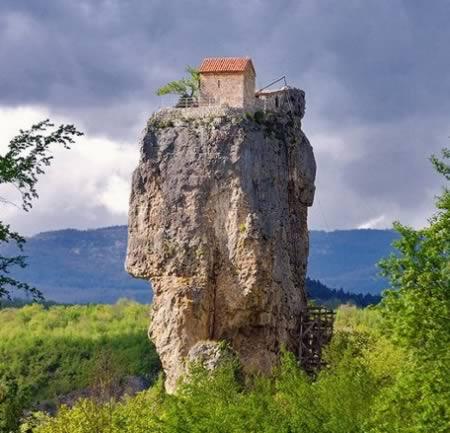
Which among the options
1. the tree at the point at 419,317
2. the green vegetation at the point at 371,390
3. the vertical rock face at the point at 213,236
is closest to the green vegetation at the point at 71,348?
the vertical rock face at the point at 213,236

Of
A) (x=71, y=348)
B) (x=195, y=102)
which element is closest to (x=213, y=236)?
(x=195, y=102)

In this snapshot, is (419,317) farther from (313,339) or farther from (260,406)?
(313,339)

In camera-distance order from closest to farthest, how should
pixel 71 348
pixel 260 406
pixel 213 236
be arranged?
pixel 260 406 < pixel 213 236 < pixel 71 348

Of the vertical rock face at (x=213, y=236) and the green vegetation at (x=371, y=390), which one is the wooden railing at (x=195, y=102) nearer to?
the vertical rock face at (x=213, y=236)

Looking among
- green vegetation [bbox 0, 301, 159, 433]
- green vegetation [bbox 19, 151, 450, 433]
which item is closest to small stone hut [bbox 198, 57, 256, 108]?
green vegetation [bbox 19, 151, 450, 433]

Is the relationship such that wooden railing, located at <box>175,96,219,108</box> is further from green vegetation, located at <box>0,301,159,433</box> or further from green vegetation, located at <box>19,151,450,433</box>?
green vegetation, located at <box>0,301,159,433</box>

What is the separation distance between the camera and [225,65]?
156ft

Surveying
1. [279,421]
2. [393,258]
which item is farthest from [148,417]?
[393,258]

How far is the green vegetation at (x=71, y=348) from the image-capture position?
2645 inches

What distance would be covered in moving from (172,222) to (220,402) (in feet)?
48.1

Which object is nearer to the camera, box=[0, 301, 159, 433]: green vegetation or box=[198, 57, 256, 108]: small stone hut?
box=[198, 57, 256, 108]: small stone hut

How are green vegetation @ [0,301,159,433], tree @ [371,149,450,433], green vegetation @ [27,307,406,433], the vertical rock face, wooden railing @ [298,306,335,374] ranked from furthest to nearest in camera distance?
green vegetation @ [0,301,159,433] < wooden railing @ [298,306,335,374] < the vertical rock face < green vegetation @ [27,307,406,433] < tree @ [371,149,450,433]

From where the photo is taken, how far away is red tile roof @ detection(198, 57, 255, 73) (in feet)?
155

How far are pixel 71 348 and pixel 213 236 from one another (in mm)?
32657
